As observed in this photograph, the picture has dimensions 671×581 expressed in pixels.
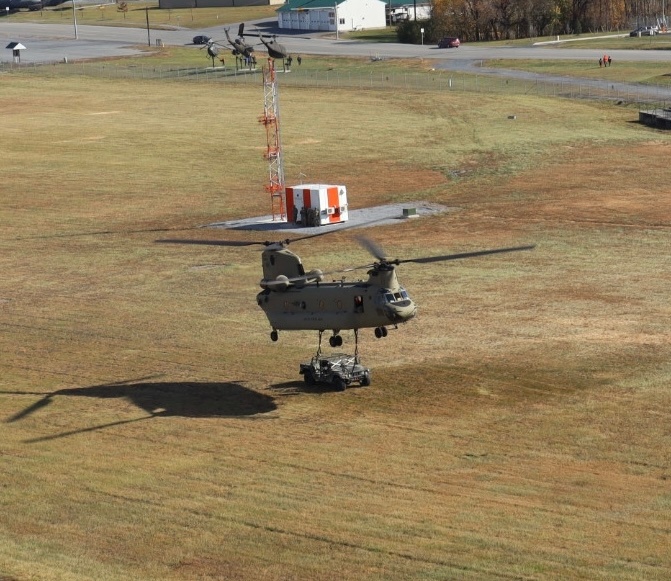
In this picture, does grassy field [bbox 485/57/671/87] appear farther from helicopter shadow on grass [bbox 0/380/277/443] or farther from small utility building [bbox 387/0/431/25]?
helicopter shadow on grass [bbox 0/380/277/443]

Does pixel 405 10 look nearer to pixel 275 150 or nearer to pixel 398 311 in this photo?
pixel 275 150

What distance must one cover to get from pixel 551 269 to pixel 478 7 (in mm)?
108319

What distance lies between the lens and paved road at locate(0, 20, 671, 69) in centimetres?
13825

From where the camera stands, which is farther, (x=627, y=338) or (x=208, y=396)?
(x=627, y=338)

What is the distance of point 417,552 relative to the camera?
27.0 m

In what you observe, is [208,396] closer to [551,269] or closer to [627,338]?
[627,338]

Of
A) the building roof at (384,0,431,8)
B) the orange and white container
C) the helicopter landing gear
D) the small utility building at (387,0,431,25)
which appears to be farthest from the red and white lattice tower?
the building roof at (384,0,431,8)

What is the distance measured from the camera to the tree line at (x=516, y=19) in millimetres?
156875

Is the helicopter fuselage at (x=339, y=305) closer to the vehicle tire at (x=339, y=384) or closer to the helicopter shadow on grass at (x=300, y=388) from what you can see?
the helicopter shadow on grass at (x=300, y=388)

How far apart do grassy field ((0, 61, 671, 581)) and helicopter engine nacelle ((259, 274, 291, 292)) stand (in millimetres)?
3436

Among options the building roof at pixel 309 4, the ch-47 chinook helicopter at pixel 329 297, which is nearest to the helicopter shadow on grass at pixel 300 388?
the ch-47 chinook helicopter at pixel 329 297

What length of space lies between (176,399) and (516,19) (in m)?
130

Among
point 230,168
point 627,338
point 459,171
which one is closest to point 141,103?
point 230,168

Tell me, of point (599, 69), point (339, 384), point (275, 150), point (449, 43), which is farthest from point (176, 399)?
point (449, 43)
